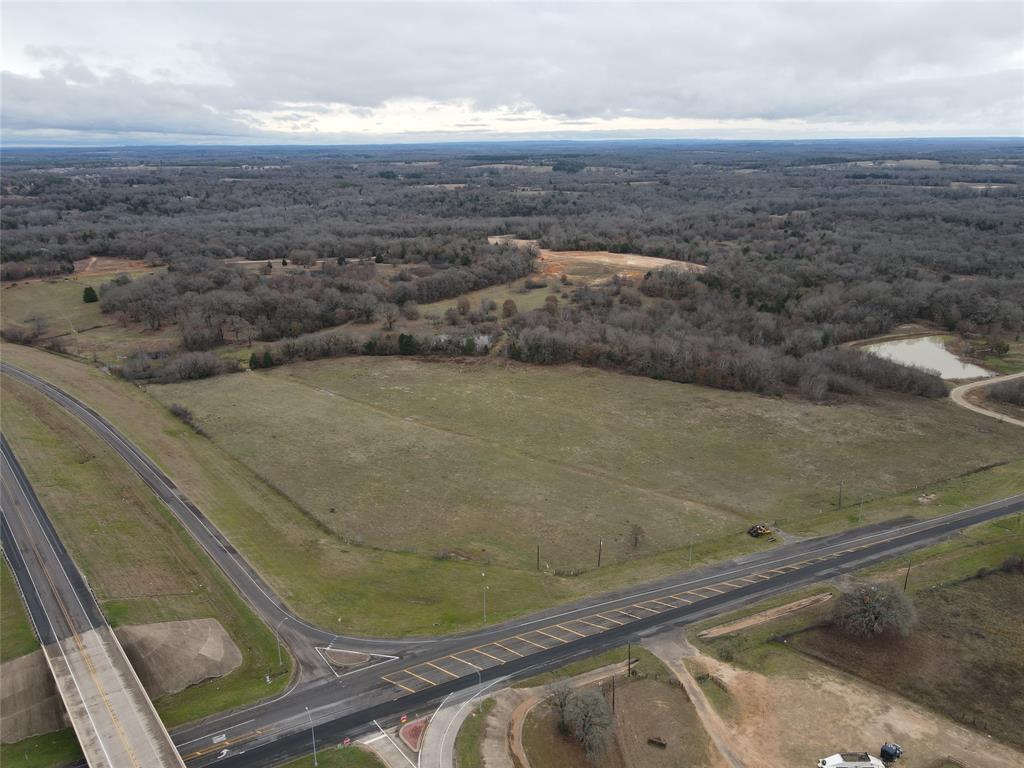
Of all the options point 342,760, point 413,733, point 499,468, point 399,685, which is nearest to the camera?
point 342,760

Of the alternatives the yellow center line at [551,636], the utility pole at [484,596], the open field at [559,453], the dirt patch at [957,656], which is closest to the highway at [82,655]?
the open field at [559,453]

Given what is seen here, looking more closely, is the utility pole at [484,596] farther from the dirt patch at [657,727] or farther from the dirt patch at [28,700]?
the dirt patch at [28,700]

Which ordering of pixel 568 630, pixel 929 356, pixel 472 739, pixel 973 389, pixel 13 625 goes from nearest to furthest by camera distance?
pixel 472 739 < pixel 13 625 < pixel 568 630 < pixel 973 389 < pixel 929 356

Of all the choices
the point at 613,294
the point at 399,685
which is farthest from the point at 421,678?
the point at 613,294

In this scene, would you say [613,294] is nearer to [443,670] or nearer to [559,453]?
[559,453]

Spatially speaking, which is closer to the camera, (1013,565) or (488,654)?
(488,654)

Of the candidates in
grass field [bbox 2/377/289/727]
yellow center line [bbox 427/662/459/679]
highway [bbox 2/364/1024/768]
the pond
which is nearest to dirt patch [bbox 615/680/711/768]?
highway [bbox 2/364/1024/768]
